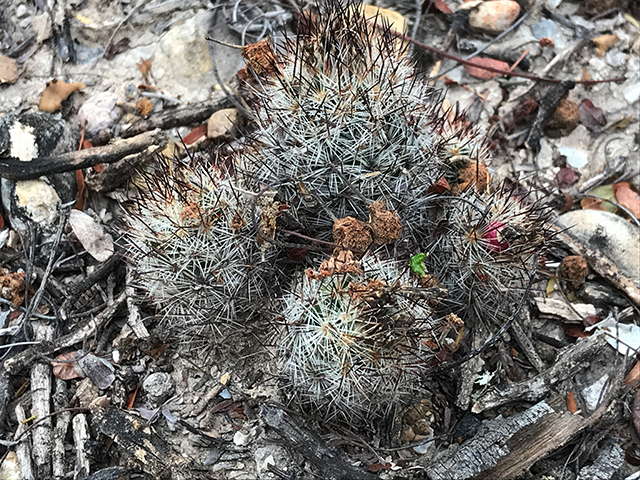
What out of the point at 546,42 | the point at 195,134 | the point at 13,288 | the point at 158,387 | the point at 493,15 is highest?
the point at 493,15

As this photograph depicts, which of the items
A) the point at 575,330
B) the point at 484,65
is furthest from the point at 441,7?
the point at 575,330

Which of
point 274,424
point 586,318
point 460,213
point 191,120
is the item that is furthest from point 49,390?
point 586,318

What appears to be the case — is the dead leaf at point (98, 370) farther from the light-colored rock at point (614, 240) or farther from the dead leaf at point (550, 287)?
the light-colored rock at point (614, 240)

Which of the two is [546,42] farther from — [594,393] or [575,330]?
[594,393]

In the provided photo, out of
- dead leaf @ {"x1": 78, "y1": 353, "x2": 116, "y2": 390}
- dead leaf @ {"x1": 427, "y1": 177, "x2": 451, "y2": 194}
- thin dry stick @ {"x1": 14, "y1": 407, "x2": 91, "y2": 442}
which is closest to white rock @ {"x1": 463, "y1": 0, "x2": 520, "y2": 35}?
dead leaf @ {"x1": 427, "y1": 177, "x2": 451, "y2": 194}

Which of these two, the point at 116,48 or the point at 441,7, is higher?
the point at 441,7

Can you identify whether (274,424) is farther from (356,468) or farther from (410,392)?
(410,392)

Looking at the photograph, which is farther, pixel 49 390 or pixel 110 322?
pixel 110 322
